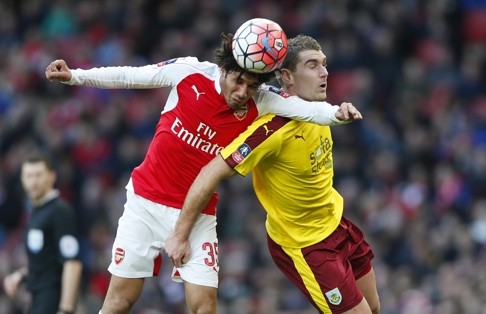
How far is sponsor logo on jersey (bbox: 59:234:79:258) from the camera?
392 inches

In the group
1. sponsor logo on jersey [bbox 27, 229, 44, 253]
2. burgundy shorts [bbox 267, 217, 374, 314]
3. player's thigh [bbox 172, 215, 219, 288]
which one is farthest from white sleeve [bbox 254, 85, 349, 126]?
sponsor logo on jersey [bbox 27, 229, 44, 253]

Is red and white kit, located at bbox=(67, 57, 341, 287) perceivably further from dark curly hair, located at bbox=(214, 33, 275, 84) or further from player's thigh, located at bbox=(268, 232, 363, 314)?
player's thigh, located at bbox=(268, 232, 363, 314)

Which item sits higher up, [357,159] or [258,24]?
[258,24]

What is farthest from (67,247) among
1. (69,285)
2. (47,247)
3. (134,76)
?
(134,76)

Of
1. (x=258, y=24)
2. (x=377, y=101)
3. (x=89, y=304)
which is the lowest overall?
(x=89, y=304)

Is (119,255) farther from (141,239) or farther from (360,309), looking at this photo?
(360,309)

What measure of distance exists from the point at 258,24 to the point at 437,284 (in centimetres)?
694

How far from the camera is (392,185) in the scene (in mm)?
16750

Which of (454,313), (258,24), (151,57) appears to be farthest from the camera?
(151,57)

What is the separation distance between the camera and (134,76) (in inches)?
335

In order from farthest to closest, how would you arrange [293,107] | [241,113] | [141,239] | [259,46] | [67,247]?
[67,247]
[141,239]
[241,113]
[293,107]
[259,46]

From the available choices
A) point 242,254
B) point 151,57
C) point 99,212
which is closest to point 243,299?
point 242,254

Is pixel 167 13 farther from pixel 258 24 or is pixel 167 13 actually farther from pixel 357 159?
pixel 258 24

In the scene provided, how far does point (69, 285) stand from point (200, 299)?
179 centimetres
